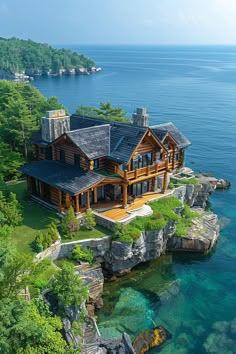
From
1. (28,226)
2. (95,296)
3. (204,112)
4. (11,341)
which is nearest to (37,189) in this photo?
(28,226)

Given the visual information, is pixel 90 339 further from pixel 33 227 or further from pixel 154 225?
pixel 33 227

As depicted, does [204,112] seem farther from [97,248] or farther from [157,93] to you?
[97,248]

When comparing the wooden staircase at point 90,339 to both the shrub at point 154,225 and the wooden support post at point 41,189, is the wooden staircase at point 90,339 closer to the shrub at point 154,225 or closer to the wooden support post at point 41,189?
the shrub at point 154,225

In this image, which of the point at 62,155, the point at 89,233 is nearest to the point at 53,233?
the point at 89,233

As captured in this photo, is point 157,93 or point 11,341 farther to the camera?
point 157,93

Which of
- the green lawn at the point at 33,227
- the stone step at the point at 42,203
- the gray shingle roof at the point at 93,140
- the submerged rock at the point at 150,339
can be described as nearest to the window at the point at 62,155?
the gray shingle roof at the point at 93,140

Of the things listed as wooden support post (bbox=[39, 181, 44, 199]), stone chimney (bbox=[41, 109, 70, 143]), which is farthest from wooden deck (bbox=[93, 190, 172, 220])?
stone chimney (bbox=[41, 109, 70, 143])
